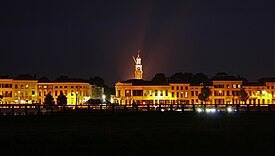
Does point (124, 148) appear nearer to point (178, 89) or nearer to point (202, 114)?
point (202, 114)

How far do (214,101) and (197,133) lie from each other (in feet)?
541

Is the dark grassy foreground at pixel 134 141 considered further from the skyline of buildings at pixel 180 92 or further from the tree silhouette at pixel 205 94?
the skyline of buildings at pixel 180 92

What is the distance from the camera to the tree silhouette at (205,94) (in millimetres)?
183300

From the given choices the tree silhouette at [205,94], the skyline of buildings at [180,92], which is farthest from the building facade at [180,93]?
the tree silhouette at [205,94]

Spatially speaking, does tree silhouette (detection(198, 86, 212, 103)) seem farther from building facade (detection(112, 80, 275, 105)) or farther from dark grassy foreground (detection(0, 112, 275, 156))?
dark grassy foreground (detection(0, 112, 275, 156))

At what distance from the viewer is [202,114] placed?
177 ft

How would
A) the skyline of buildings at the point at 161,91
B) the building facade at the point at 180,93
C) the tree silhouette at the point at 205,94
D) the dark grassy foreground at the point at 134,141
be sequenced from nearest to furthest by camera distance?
1. the dark grassy foreground at the point at 134,141
2. the tree silhouette at the point at 205,94
3. the building facade at the point at 180,93
4. the skyline of buildings at the point at 161,91

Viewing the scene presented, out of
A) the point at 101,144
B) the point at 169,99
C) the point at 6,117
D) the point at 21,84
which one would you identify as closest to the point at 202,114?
the point at 6,117

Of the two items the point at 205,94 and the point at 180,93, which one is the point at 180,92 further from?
the point at 205,94

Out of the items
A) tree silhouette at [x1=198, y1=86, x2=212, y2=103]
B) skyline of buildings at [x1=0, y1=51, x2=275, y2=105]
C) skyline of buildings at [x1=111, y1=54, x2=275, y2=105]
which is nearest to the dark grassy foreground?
tree silhouette at [x1=198, y1=86, x2=212, y2=103]

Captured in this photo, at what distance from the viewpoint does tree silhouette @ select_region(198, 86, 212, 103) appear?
601 feet

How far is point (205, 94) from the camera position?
184 metres

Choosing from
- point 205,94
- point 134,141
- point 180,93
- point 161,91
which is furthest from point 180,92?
point 134,141

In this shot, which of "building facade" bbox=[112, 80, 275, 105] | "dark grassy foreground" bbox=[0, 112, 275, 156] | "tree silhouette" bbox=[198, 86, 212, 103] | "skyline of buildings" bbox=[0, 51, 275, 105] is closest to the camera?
"dark grassy foreground" bbox=[0, 112, 275, 156]
